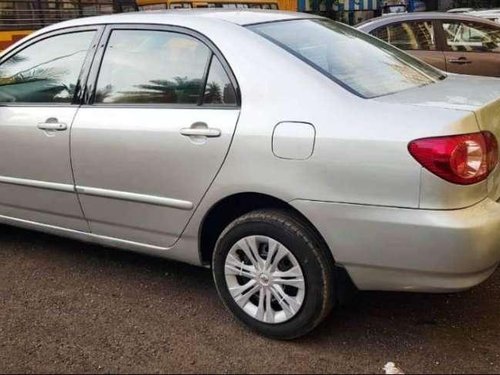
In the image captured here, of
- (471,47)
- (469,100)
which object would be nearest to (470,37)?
(471,47)

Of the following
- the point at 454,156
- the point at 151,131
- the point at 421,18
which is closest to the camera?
the point at 454,156

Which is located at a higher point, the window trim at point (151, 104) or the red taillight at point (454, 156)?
the window trim at point (151, 104)

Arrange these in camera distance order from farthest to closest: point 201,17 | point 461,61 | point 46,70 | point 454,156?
point 461,61, point 46,70, point 201,17, point 454,156

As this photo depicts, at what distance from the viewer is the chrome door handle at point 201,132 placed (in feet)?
10.3

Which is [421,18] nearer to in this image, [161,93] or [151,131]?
[161,93]

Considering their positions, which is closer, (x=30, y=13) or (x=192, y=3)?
(x=30, y=13)

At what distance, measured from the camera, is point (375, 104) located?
2.89m

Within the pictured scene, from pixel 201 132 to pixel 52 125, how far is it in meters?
1.09

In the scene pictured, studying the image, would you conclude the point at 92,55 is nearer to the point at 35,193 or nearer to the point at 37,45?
the point at 37,45

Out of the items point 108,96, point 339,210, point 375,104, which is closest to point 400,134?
point 375,104

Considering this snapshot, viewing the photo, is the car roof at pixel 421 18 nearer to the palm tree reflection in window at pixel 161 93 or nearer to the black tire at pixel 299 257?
the palm tree reflection in window at pixel 161 93

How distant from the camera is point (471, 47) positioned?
7.84m

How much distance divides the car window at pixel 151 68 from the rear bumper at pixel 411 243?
950 millimetres

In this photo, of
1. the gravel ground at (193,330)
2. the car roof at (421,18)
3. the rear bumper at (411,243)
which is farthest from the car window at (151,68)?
the car roof at (421,18)
